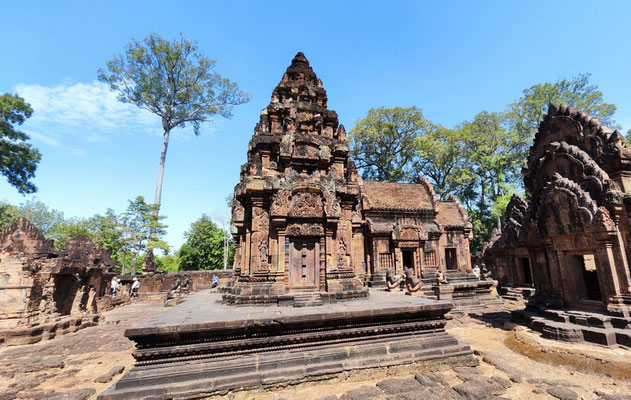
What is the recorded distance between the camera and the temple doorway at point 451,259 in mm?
20109

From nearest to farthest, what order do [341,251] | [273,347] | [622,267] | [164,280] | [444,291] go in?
[273,347], [622,267], [341,251], [444,291], [164,280]

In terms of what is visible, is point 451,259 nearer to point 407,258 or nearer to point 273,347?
point 407,258

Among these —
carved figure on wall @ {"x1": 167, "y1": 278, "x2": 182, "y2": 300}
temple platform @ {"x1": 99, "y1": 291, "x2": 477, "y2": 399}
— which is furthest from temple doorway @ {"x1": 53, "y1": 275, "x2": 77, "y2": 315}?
temple platform @ {"x1": 99, "y1": 291, "x2": 477, "y2": 399}

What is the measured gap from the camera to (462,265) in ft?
64.8

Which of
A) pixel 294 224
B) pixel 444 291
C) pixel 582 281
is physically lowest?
pixel 444 291

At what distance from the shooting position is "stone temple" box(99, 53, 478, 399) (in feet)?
15.3

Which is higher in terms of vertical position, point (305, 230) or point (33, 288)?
point (305, 230)

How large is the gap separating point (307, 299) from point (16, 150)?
30.1 metres

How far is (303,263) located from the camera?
306 inches

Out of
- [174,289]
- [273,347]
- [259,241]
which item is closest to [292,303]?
[273,347]

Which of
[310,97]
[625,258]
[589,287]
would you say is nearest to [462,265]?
[589,287]

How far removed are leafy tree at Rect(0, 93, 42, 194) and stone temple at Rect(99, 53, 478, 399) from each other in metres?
24.7

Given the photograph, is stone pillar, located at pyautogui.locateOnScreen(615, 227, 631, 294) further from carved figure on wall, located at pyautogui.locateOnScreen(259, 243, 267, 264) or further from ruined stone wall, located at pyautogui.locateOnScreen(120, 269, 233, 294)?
ruined stone wall, located at pyautogui.locateOnScreen(120, 269, 233, 294)

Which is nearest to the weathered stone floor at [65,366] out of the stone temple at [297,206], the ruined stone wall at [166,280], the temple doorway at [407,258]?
the stone temple at [297,206]
